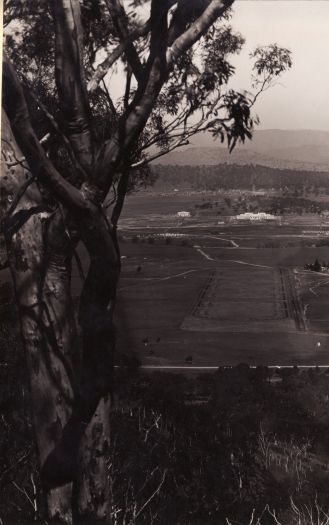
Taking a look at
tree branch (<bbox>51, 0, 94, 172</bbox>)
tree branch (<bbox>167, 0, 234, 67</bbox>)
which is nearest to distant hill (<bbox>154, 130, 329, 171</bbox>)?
tree branch (<bbox>167, 0, 234, 67</bbox>)

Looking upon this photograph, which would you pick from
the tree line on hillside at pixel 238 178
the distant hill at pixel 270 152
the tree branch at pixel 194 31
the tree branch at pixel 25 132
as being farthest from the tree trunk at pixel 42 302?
Answer: the tree line on hillside at pixel 238 178

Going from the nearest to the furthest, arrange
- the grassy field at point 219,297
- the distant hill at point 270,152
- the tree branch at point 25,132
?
the tree branch at point 25,132 < the distant hill at point 270,152 < the grassy field at point 219,297

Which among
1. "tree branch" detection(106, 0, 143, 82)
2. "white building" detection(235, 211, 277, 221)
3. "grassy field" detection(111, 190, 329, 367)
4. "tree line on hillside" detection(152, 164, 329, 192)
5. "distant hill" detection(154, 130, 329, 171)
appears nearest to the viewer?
"tree branch" detection(106, 0, 143, 82)

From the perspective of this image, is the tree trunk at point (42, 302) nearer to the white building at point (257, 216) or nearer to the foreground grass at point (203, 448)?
the foreground grass at point (203, 448)

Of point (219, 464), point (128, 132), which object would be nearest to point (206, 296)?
point (219, 464)

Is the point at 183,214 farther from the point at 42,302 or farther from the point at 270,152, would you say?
the point at 42,302

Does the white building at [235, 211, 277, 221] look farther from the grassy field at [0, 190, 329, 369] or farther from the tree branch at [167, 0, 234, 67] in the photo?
the tree branch at [167, 0, 234, 67]

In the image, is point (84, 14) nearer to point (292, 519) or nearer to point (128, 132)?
point (128, 132)

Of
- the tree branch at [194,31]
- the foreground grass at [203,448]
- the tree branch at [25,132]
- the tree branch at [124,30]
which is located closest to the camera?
the tree branch at [25,132]
